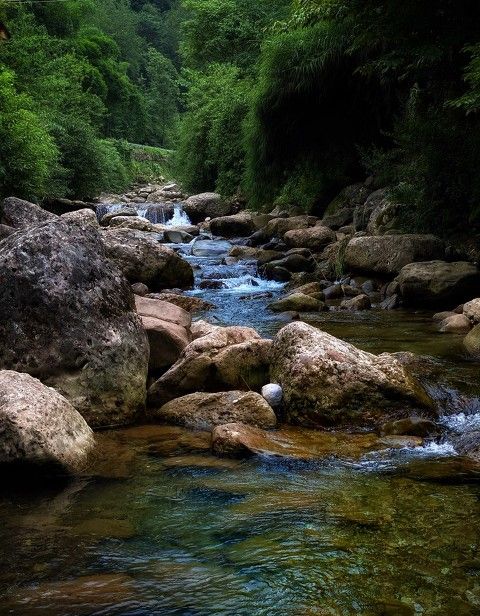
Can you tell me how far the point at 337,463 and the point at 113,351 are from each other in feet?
6.57

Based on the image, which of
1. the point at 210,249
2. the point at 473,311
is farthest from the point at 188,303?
the point at 210,249

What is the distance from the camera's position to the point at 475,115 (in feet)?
35.6

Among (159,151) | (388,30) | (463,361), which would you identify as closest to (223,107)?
(388,30)

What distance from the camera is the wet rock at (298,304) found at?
1065 cm

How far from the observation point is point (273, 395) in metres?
5.68

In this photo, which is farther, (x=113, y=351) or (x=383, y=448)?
(x=113, y=351)

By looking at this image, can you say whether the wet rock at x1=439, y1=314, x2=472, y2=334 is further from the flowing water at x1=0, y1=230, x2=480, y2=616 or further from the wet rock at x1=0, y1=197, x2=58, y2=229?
the wet rock at x1=0, y1=197, x2=58, y2=229

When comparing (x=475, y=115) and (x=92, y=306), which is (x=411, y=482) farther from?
(x=475, y=115)

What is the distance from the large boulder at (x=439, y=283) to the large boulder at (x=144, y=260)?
14.2 feet

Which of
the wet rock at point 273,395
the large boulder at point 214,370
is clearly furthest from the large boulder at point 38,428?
the wet rock at point 273,395

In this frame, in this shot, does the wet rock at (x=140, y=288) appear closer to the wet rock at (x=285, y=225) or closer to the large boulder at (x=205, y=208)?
the wet rock at (x=285, y=225)

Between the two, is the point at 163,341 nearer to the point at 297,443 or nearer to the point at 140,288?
the point at 297,443

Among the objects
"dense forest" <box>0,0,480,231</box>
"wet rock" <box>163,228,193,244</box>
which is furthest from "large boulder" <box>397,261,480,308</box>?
"wet rock" <box>163,228,193,244</box>

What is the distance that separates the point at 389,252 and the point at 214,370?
21.5 ft
